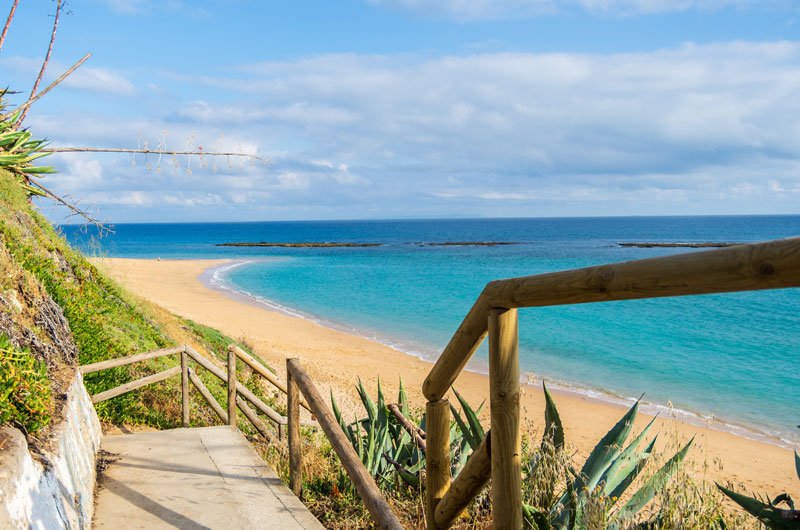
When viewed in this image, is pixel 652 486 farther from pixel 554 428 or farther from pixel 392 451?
pixel 392 451

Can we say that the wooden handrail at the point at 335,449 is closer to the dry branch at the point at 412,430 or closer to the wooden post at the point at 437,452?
the wooden post at the point at 437,452

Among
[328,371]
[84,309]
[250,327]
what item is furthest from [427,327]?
[84,309]

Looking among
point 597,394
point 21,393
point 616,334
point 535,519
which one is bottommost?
point 597,394

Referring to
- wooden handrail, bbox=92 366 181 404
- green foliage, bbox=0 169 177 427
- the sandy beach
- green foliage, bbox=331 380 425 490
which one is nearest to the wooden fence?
green foliage, bbox=331 380 425 490

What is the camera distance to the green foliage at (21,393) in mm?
3102

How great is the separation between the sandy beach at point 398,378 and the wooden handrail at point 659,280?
6.16 feet

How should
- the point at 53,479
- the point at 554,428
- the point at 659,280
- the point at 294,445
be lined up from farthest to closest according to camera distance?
the point at 294,445 → the point at 554,428 → the point at 53,479 → the point at 659,280

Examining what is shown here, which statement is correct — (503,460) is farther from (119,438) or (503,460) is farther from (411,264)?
(411,264)

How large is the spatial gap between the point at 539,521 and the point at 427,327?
22.9 metres

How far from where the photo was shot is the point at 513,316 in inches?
78.3

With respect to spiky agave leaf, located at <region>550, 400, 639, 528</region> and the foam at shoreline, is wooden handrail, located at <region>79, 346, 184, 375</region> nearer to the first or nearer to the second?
the foam at shoreline

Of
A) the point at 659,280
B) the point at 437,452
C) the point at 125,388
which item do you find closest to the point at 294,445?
the point at 437,452

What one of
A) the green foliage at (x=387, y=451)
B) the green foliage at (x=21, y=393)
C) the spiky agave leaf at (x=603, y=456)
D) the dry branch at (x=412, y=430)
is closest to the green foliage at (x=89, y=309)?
the green foliage at (x=21, y=393)

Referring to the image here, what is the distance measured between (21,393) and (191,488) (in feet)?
5.27
